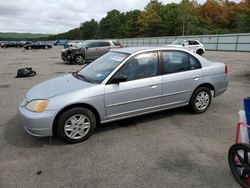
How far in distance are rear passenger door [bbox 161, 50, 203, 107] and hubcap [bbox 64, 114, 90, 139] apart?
64.5 inches

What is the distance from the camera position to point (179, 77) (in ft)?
16.2

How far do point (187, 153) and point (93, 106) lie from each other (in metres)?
1.70

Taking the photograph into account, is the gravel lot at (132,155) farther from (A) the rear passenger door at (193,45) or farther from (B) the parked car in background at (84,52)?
(A) the rear passenger door at (193,45)

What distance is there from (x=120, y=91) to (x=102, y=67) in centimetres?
80

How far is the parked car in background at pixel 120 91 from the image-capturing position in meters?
3.92

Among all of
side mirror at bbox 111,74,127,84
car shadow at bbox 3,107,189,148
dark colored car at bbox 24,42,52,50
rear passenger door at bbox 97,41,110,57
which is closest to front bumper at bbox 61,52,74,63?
rear passenger door at bbox 97,41,110,57

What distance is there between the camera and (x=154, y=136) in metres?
4.31

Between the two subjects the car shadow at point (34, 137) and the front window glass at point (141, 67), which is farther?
the front window glass at point (141, 67)

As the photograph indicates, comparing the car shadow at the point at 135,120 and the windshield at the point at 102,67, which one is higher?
the windshield at the point at 102,67

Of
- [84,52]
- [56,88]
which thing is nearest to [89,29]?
[84,52]

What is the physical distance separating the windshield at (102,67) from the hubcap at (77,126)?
74 centimetres

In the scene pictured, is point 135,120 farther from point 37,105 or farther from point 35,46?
point 35,46

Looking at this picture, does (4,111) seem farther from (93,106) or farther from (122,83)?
(122,83)

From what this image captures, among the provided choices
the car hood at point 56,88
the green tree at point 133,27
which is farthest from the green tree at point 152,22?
the car hood at point 56,88
